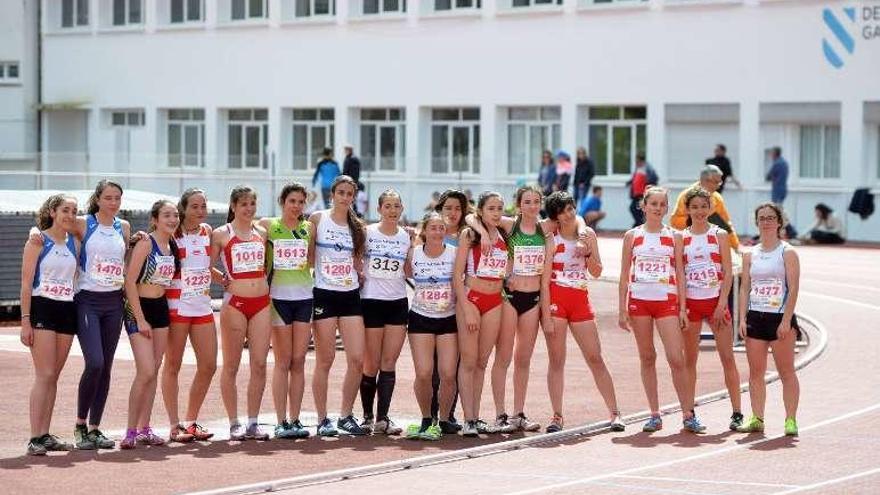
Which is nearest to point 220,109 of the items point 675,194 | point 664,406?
point 675,194

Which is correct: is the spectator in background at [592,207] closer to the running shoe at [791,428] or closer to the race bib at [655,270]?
the race bib at [655,270]

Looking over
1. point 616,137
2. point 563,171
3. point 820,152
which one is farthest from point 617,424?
point 616,137

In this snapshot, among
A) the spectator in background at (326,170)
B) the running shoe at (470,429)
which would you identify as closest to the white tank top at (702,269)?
the running shoe at (470,429)

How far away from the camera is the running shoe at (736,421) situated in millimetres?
14906

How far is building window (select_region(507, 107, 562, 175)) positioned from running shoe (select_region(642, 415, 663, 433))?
107 feet

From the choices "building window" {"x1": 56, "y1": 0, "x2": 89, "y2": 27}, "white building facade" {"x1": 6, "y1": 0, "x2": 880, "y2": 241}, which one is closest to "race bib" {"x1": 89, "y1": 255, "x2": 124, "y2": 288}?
"white building facade" {"x1": 6, "y1": 0, "x2": 880, "y2": 241}

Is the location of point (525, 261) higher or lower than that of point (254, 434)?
higher

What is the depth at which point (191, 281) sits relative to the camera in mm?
14047

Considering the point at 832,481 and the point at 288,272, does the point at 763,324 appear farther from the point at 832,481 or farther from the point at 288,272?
the point at 288,272

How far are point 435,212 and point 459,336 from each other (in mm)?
988

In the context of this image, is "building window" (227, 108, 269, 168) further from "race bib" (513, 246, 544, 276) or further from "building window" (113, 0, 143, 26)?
"race bib" (513, 246, 544, 276)

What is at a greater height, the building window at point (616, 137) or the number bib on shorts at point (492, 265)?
the building window at point (616, 137)

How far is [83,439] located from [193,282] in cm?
139

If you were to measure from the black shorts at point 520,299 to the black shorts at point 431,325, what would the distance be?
492 mm
